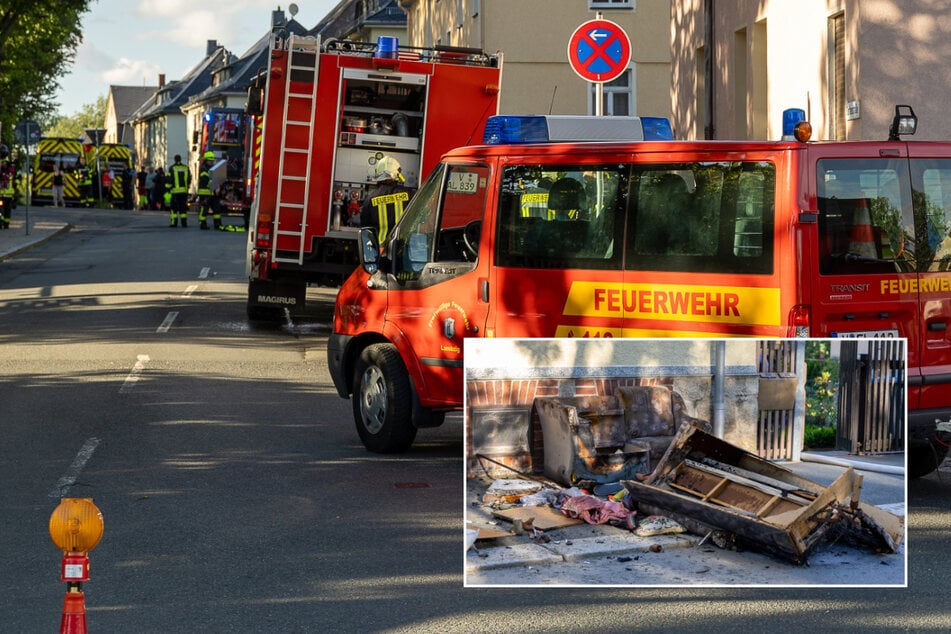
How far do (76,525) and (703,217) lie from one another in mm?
4181

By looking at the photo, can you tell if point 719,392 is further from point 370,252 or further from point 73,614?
point 370,252

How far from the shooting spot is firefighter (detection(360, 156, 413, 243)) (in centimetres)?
1503

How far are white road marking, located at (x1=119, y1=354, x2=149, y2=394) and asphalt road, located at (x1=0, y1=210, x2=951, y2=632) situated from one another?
0.15 ft

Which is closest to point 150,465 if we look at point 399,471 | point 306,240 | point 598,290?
point 399,471

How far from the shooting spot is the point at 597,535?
3.91 meters

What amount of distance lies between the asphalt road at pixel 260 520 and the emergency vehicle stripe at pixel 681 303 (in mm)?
1364

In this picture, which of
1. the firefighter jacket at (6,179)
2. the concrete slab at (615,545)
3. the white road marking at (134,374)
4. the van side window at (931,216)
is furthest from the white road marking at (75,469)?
the firefighter jacket at (6,179)

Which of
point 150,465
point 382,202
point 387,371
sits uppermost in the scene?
point 382,202

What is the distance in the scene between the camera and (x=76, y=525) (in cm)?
422

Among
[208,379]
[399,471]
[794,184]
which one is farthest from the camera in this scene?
[208,379]

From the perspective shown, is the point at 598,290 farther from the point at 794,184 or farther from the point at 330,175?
the point at 330,175

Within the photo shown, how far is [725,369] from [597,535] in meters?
0.57

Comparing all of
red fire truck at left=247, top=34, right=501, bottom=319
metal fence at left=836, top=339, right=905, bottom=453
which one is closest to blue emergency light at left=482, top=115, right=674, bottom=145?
red fire truck at left=247, top=34, right=501, bottom=319

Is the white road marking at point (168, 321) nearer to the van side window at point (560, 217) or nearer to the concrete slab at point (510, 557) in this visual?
the van side window at point (560, 217)
